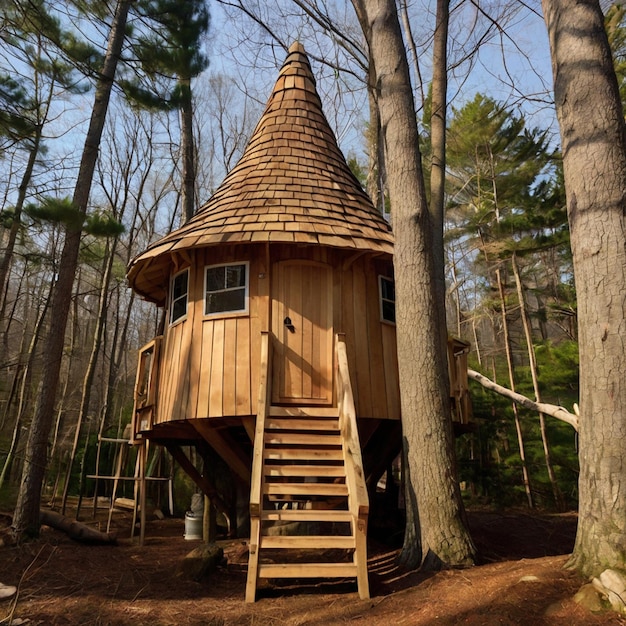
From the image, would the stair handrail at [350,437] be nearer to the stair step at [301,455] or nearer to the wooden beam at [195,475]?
the stair step at [301,455]

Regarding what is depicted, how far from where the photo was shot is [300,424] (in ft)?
22.1

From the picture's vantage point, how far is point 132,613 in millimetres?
4770

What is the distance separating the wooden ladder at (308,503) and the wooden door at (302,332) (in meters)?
0.31

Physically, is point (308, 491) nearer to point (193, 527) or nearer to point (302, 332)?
point (302, 332)

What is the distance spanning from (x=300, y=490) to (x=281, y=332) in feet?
7.98

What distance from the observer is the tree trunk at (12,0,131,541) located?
825 centimetres

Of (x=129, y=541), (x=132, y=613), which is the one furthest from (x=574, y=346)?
(x=132, y=613)

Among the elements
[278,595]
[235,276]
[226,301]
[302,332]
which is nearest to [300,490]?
[278,595]

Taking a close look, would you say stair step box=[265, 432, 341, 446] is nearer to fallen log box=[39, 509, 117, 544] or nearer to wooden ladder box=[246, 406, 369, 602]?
wooden ladder box=[246, 406, 369, 602]

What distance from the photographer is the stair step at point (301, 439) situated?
21.0ft

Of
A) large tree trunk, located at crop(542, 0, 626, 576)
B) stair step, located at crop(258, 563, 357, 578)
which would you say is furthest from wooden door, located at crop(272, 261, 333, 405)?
large tree trunk, located at crop(542, 0, 626, 576)

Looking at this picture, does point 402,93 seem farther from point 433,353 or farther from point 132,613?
point 132,613

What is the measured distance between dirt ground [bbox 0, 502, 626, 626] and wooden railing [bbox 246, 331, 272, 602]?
0.28 meters

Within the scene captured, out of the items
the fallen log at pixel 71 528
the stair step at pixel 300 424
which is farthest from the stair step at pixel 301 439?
the fallen log at pixel 71 528
